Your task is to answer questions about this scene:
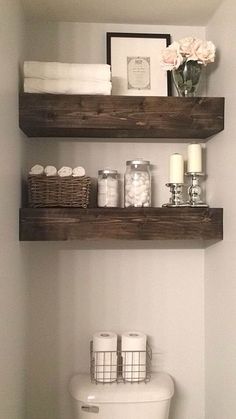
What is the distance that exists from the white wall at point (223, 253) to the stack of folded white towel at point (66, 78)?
478mm

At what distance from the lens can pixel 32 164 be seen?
1.94 metres

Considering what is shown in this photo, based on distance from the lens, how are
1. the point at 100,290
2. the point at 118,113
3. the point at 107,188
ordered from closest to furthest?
1. the point at 118,113
2. the point at 107,188
3. the point at 100,290

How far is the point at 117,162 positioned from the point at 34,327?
83 centimetres

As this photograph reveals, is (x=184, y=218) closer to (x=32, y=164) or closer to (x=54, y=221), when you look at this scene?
(x=54, y=221)

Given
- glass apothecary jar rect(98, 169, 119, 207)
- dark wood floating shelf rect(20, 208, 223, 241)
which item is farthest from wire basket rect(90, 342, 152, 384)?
glass apothecary jar rect(98, 169, 119, 207)

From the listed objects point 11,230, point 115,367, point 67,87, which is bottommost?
point 115,367

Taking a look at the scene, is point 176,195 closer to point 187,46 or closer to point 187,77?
point 187,77

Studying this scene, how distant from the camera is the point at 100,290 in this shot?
1966 millimetres

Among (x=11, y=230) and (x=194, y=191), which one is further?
(x=194, y=191)

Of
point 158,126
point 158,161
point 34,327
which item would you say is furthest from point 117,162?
point 34,327

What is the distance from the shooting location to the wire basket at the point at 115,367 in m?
1.83

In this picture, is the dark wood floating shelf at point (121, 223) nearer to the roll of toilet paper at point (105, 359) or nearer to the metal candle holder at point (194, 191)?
the metal candle holder at point (194, 191)

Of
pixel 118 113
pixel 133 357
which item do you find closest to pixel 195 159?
pixel 118 113

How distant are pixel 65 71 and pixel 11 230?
0.68 m
